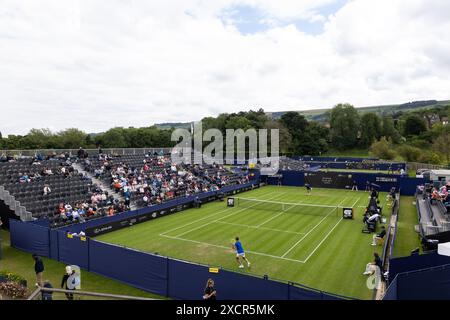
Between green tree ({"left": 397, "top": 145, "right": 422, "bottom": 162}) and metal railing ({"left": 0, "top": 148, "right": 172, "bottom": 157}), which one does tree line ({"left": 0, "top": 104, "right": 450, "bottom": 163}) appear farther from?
metal railing ({"left": 0, "top": 148, "right": 172, "bottom": 157})

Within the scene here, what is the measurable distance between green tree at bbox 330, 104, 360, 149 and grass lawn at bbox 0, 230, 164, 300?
4260 inches

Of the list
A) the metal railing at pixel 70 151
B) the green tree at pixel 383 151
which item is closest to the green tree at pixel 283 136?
the green tree at pixel 383 151

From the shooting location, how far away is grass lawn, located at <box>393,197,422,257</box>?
2142cm

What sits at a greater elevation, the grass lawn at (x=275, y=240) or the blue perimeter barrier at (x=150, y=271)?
the blue perimeter barrier at (x=150, y=271)

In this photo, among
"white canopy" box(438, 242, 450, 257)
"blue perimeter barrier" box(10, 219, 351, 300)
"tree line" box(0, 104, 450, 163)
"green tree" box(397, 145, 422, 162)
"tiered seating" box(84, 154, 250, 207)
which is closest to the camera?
"blue perimeter barrier" box(10, 219, 351, 300)

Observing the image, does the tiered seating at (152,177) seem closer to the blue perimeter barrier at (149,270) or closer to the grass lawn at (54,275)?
the blue perimeter barrier at (149,270)

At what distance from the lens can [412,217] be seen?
99.5ft

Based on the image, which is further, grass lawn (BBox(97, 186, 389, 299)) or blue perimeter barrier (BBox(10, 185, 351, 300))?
grass lawn (BBox(97, 186, 389, 299))

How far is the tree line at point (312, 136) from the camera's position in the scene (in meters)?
81.6

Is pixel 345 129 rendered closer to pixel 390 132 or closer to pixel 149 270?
pixel 390 132

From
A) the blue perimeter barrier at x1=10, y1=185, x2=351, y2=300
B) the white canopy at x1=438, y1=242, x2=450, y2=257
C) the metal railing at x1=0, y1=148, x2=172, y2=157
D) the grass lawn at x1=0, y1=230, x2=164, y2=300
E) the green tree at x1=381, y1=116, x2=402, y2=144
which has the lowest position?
the grass lawn at x1=0, y1=230, x2=164, y2=300

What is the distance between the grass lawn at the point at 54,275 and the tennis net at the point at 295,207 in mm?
19525

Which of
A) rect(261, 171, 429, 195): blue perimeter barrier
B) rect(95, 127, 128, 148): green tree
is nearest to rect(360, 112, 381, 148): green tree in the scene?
rect(261, 171, 429, 195): blue perimeter barrier
